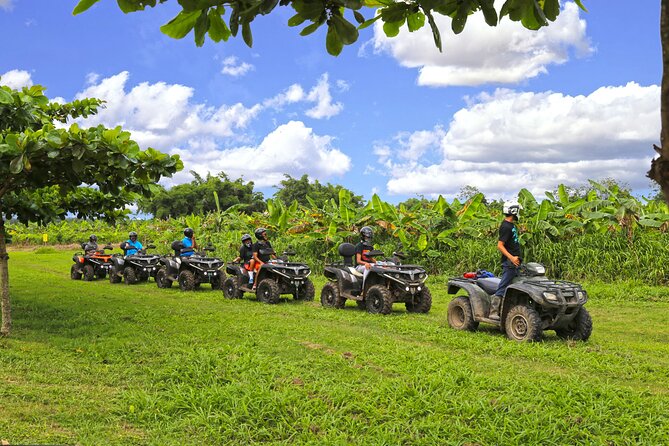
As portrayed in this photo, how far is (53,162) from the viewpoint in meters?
8.26

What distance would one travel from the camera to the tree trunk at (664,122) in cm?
183

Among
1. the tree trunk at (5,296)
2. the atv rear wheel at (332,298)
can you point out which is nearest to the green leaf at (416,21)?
the tree trunk at (5,296)

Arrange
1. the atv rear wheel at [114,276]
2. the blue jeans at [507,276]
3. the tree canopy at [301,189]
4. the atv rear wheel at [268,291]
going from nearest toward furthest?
the blue jeans at [507,276] < the atv rear wheel at [268,291] < the atv rear wheel at [114,276] < the tree canopy at [301,189]

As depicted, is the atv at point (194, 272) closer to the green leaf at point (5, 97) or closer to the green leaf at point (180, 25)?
the green leaf at point (5, 97)

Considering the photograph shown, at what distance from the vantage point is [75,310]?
39.8 feet

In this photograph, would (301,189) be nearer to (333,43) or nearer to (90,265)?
(90,265)

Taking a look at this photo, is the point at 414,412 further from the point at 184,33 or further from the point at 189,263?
the point at 189,263

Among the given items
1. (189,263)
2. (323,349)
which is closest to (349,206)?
(189,263)

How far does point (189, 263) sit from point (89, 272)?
5.70m

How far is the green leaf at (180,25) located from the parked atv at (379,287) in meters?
9.20

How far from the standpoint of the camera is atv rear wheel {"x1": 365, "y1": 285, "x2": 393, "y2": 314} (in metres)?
11.5

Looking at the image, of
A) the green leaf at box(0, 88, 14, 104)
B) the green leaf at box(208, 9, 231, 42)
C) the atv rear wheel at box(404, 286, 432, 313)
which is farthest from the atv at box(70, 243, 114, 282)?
the green leaf at box(208, 9, 231, 42)

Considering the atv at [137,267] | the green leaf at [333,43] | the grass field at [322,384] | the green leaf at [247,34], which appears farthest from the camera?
the atv at [137,267]

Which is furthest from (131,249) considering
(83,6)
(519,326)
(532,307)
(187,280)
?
(83,6)
